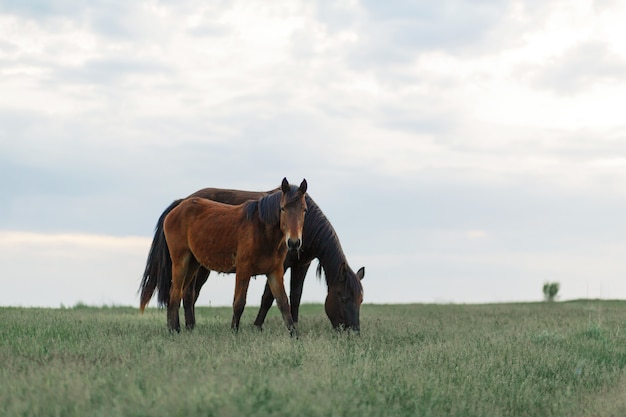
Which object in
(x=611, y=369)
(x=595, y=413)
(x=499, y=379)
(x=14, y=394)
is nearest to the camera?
(x=14, y=394)

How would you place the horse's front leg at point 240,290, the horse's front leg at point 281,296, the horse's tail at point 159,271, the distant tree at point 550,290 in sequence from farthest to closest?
the distant tree at point 550,290, the horse's tail at point 159,271, the horse's front leg at point 240,290, the horse's front leg at point 281,296

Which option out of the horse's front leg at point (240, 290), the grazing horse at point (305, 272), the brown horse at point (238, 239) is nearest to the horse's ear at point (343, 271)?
the grazing horse at point (305, 272)

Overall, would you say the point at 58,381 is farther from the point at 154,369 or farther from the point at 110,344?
the point at 110,344

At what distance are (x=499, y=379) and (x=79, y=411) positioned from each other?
4.79 meters

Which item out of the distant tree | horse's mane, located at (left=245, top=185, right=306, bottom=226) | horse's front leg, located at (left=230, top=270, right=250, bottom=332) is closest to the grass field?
horse's front leg, located at (left=230, top=270, right=250, bottom=332)

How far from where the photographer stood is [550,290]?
25766mm

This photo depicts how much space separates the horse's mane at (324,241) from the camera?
12.0 m

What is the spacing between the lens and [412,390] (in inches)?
275

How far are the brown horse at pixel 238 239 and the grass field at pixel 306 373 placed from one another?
75 centimetres

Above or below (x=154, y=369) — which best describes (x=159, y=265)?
above

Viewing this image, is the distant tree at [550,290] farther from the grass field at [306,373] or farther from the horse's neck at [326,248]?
the horse's neck at [326,248]

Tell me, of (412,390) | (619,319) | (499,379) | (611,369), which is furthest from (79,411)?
(619,319)

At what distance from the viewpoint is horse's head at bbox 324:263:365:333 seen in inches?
458

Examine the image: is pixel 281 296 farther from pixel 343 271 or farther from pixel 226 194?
pixel 226 194
